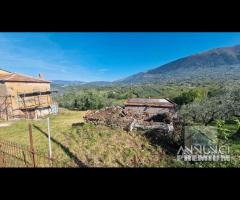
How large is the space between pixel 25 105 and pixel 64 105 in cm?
558

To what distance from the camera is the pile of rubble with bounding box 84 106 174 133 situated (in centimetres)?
845

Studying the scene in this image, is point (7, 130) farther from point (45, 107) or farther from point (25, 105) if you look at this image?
point (45, 107)

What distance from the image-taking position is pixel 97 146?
23.3 feet

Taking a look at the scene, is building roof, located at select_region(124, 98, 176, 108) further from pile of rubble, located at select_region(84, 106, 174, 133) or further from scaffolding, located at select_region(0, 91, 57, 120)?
scaffolding, located at select_region(0, 91, 57, 120)

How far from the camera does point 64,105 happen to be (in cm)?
2116

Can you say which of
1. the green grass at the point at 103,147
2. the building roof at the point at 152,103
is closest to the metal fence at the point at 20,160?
the green grass at the point at 103,147

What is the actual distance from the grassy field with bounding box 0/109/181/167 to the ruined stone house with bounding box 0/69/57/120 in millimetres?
5121

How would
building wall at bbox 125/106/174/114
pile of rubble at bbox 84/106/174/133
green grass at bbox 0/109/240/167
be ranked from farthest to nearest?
building wall at bbox 125/106/174/114 < pile of rubble at bbox 84/106/174/133 < green grass at bbox 0/109/240/167

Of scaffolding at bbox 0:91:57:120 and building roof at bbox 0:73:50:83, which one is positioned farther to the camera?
building roof at bbox 0:73:50:83

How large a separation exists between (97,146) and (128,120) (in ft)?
7.88

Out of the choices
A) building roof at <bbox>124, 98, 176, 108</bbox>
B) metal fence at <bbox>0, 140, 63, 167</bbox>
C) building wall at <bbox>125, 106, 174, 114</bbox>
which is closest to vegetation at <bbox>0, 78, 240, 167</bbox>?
metal fence at <bbox>0, 140, 63, 167</bbox>

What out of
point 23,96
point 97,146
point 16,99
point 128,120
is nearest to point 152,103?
point 128,120

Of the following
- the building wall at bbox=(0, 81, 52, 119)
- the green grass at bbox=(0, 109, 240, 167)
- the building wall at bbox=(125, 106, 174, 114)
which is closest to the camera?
the green grass at bbox=(0, 109, 240, 167)
